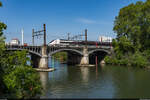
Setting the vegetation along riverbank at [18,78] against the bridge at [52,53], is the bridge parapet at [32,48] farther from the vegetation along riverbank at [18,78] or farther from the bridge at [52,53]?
the vegetation along riverbank at [18,78]

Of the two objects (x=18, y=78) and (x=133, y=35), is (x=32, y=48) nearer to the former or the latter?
(x=133, y=35)

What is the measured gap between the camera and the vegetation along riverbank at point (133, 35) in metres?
53.7

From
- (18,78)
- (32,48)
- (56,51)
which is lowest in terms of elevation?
(18,78)

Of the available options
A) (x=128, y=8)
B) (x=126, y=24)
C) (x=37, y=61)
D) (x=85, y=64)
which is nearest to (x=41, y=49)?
(x=37, y=61)

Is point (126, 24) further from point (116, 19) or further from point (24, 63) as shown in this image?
point (24, 63)

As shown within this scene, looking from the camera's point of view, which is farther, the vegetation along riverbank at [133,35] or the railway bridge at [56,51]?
the vegetation along riverbank at [133,35]

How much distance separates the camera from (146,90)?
2334cm

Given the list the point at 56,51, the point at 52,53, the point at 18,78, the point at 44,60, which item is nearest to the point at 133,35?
the point at 56,51

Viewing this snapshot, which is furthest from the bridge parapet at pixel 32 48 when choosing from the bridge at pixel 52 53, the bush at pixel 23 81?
Answer: the bush at pixel 23 81

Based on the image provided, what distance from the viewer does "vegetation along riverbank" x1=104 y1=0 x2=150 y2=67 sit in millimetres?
53656

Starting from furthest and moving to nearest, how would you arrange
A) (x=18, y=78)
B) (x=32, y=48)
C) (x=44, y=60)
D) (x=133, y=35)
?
1. (x=133, y=35)
2. (x=44, y=60)
3. (x=32, y=48)
4. (x=18, y=78)

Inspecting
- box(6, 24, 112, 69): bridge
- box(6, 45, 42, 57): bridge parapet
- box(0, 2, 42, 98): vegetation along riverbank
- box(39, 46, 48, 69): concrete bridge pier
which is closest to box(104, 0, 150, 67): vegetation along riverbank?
box(6, 24, 112, 69): bridge

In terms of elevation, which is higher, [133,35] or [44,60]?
[133,35]

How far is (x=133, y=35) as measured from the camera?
56.7 m
